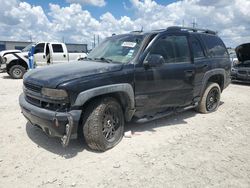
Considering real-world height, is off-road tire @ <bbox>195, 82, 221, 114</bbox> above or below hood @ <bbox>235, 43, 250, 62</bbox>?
below

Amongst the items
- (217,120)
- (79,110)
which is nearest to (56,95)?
(79,110)

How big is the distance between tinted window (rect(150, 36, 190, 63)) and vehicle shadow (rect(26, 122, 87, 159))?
7.05ft

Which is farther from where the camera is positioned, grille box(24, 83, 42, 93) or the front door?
the front door

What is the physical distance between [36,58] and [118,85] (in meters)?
10.8

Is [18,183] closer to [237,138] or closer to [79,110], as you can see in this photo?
Answer: [79,110]

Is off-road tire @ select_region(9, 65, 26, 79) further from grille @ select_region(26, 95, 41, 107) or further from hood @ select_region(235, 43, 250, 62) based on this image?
hood @ select_region(235, 43, 250, 62)

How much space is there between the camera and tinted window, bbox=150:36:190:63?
4860 mm

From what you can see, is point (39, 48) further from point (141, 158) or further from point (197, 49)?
point (141, 158)

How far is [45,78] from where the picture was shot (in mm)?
3891

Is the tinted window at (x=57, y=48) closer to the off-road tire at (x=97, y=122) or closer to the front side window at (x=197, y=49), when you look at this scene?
the front side window at (x=197, y=49)

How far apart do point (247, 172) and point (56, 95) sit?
2.93 m

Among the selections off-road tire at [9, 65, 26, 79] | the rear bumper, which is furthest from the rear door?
the rear bumper

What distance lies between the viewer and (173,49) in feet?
16.9

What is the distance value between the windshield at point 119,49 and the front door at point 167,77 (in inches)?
11.3
